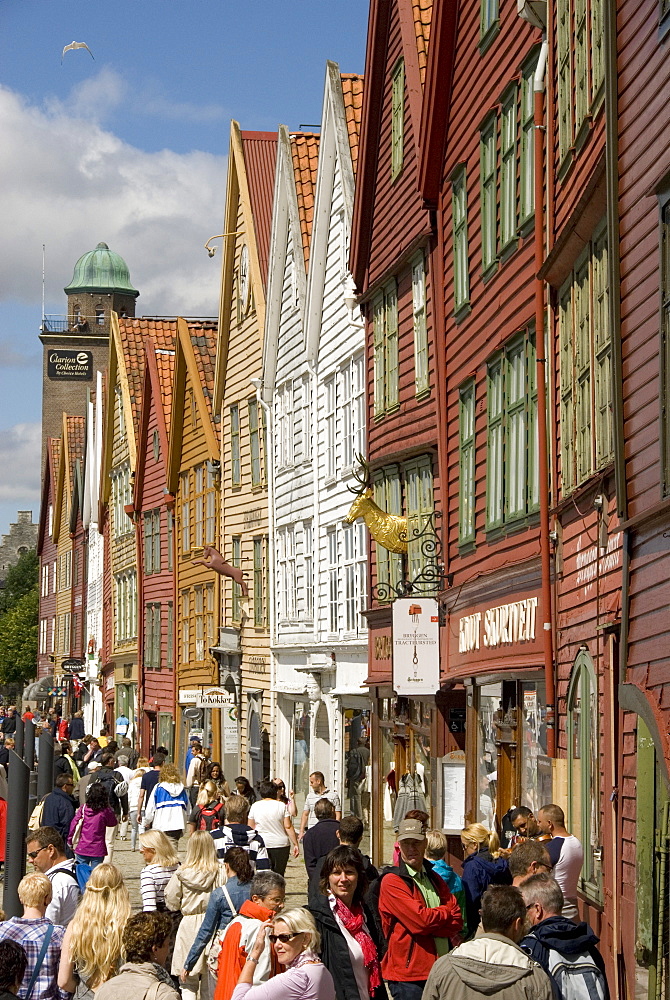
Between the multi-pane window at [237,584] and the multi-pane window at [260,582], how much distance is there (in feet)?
3.87

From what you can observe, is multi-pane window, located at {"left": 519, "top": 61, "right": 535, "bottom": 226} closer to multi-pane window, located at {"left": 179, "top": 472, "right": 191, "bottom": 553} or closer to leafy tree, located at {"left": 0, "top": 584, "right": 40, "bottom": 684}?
multi-pane window, located at {"left": 179, "top": 472, "right": 191, "bottom": 553}

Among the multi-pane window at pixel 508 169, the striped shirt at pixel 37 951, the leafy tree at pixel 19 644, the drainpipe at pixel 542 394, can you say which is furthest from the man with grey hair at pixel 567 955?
the leafy tree at pixel 19 644

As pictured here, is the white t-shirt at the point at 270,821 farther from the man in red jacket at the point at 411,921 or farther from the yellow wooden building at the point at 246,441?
the yellow wooden building at the point at 246,441

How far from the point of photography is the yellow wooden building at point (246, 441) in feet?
110

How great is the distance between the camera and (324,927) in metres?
8.15

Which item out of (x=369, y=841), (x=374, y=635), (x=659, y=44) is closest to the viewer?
A: (x=659, y=44)

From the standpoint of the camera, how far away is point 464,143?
1859 centimetres

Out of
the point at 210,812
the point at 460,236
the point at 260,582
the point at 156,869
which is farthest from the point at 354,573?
the point at 156,869

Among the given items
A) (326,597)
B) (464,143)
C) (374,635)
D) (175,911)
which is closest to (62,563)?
(326,597)

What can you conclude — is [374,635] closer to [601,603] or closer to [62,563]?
[601,603]

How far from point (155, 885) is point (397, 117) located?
45.6 ft

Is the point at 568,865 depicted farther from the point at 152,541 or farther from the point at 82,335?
the point at 82,335

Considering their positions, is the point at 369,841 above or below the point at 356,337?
below

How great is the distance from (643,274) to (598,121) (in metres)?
2.30
